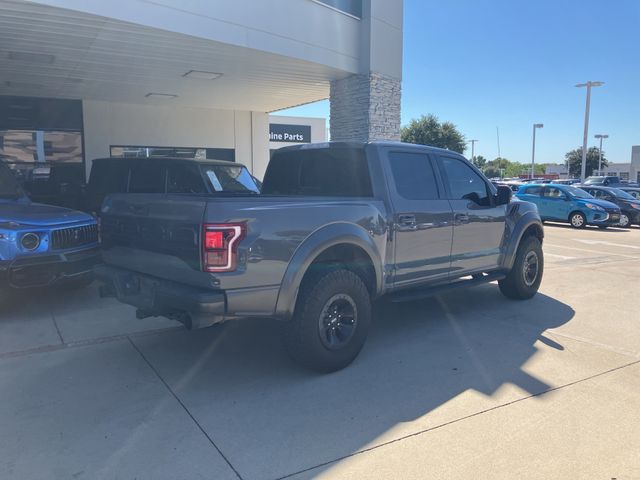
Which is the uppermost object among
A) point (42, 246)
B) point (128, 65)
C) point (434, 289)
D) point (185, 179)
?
point (128, 65)

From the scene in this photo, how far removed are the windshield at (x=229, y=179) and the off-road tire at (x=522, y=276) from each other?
3875 mm

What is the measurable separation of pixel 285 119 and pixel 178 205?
76.9ft

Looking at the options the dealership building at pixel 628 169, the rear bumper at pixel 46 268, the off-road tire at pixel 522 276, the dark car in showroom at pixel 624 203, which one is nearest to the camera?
the rear bumper at pixel 46 268

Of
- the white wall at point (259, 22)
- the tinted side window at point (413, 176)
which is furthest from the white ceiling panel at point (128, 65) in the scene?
the tinted side window at point (413, 176)

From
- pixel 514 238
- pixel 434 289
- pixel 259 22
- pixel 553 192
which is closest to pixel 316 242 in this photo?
pixel 434 289

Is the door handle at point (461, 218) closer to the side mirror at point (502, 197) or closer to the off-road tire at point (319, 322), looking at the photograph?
the side mirror at point (502, 197)

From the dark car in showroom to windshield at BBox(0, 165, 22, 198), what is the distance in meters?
18.9

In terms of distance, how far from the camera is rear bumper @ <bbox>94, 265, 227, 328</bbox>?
3428 millimetres

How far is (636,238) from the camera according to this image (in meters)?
15.0

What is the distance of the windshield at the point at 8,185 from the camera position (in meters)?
6.50

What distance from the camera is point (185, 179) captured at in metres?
7.54

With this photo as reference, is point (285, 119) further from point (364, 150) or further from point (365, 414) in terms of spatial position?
point (365, 414)

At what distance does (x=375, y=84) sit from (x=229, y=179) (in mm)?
4846

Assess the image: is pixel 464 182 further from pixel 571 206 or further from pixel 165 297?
pixel 571 206
